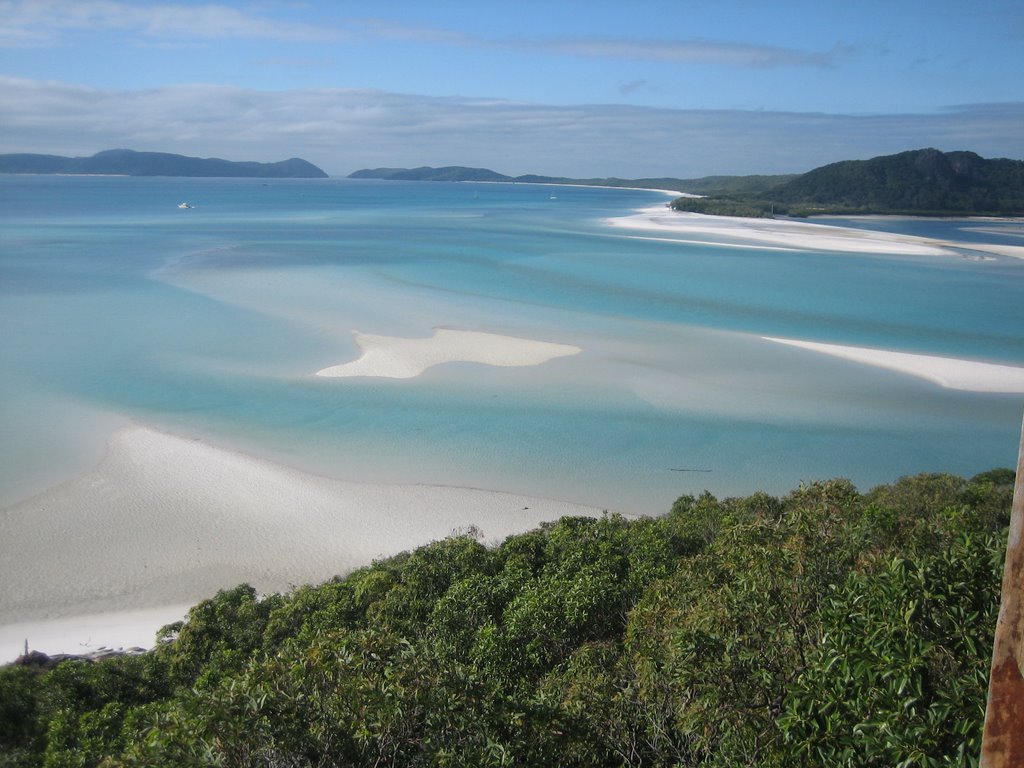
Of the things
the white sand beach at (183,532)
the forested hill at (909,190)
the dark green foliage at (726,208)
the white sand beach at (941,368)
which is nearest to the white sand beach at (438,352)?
the white sand beach at (183,532)

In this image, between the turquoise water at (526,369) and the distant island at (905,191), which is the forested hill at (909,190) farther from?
the turquoise water at (526,369)

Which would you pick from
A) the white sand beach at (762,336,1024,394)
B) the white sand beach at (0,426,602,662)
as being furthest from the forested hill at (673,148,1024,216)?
the white sand beach at (0,426,602,662)

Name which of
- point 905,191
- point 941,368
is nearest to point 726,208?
point 905,191

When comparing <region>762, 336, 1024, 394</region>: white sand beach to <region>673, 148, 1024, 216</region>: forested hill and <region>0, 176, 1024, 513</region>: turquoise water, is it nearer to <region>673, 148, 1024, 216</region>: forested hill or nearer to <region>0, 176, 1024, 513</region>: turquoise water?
<region>0, 176, 1024, 513</region>: turquoise water

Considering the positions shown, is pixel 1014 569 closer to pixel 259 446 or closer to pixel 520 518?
pixel 520 518

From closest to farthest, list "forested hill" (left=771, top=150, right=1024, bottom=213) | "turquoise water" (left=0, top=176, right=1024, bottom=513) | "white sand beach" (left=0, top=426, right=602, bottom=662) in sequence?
"white sand beach" (left=0, top=426, right=602, bottom=662)
"turquoise water" (left=0, top=176, right=1024, bottom=513)
"forested hill" (left=771, top=150, right=1024, bottom=213)

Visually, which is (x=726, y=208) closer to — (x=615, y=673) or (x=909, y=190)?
(x=909, y=190)

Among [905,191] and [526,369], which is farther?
[905,191]
